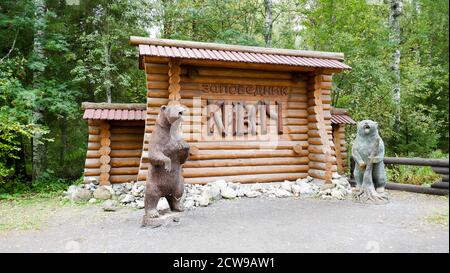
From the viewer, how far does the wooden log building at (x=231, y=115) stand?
8.09m

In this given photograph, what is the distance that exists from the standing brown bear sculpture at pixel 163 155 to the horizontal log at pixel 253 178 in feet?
8.75

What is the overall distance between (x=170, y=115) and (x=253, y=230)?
2297 mm

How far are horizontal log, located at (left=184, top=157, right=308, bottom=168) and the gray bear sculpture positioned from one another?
7.33ft

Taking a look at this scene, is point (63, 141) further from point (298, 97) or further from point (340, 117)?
point (340, 117)

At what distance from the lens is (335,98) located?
47.5 ft

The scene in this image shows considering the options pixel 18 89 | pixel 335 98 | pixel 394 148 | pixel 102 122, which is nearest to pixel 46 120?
pixel 18 89

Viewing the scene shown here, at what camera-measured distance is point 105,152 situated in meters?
8.88

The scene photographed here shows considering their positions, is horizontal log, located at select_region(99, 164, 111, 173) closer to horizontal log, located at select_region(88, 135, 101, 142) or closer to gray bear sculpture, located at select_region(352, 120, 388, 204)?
horizontal log, located at select_region(88, 135, 101, 142)

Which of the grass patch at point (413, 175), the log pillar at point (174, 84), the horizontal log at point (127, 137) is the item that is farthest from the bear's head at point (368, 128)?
the horizontal log at point (127, 137)

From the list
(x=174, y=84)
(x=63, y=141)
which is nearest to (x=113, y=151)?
(x=174, y=84)

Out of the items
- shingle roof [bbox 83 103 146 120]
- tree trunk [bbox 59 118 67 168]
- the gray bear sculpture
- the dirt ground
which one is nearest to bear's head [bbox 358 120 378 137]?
the gray bear sculpture

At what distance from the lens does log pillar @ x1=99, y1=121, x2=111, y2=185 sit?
28.9ft
